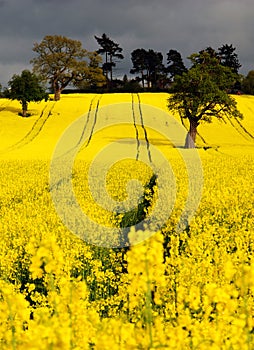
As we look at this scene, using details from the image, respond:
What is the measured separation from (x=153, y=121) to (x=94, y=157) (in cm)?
1849

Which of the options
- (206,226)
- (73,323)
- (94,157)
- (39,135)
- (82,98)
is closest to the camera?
(73,323)

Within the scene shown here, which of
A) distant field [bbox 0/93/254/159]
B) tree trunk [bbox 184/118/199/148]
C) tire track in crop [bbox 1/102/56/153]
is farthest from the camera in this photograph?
distant field [bbox 0/93/254/159]

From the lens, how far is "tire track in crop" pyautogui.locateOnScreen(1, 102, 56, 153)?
34.3 meters

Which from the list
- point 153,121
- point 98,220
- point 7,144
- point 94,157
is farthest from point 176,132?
point 98,220

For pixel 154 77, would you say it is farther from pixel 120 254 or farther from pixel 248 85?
pixel 120 254

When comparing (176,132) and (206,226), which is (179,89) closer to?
(176,132)

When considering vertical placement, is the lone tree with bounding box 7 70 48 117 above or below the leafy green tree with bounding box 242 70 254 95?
below

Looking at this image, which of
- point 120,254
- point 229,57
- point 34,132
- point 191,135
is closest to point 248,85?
point 229,57

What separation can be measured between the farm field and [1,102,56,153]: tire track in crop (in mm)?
304

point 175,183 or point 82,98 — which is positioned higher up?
point 82,98

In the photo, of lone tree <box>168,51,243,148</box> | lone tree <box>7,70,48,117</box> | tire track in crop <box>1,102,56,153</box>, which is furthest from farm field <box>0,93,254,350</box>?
lone tree <box>7,70,48,117</box>

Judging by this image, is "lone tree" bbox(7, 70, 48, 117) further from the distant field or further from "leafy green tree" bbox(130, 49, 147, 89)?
"leafy green tree" bbox(130, 49, 147, 89)

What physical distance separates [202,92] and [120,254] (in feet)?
90.5

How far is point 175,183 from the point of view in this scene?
14.3 meters
